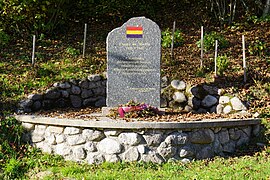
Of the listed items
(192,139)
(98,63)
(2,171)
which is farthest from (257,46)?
(2,171)

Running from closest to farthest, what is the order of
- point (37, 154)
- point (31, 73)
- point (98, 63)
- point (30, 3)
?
point (37, 154) < point (31, 73) < point (98, 63) < point (30, 3)

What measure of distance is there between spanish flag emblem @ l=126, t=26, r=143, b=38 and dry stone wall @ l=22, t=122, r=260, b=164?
1.95 metres

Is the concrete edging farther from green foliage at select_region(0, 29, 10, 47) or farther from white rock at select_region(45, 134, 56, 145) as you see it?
green foliage at select_region(0, 29, 10, 47)

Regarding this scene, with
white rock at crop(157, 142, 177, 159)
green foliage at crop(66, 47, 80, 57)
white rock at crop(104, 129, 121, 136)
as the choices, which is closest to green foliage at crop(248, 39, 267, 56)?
green foliage at crop(66, 47, 80, 57)

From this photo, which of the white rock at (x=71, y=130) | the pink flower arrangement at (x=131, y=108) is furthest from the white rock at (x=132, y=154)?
the pink flower arrangement at (x=131, y=108)

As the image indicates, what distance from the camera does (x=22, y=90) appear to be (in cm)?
854

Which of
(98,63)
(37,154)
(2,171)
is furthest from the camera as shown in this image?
(98,63)

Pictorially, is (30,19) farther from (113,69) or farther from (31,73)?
(113,69)

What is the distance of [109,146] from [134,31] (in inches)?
87.3

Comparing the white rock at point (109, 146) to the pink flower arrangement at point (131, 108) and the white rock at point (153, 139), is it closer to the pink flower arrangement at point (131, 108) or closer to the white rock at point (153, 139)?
the white rock at point (153, 139)

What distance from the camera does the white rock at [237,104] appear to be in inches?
320

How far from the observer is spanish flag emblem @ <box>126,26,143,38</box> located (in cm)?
802

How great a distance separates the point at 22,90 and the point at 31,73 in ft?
2.30

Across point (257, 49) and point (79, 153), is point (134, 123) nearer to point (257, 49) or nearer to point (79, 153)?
point (79, 153)
